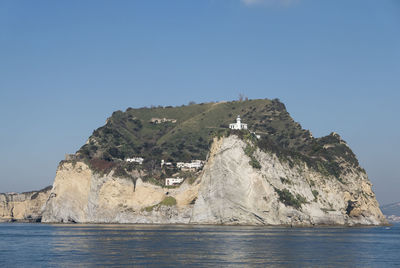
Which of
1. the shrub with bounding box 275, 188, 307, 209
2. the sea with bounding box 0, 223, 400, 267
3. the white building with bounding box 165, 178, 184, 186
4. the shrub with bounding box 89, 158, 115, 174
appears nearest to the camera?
the sea with bounding box 0, 223, 400, 267

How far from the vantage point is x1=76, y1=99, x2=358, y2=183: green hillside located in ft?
447

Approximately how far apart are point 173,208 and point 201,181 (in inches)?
366

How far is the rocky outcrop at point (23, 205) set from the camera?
16388 cm

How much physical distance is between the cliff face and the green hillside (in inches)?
267

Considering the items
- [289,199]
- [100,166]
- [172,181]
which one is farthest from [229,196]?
[100,166]

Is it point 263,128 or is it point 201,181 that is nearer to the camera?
point 201,181

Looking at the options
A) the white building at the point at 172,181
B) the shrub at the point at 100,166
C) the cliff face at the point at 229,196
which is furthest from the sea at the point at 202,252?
the shrub at the point at 100,166

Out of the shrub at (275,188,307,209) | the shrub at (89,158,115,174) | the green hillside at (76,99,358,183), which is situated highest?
the green hillside at (76,99,358,183)

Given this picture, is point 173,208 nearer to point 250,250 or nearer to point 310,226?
point 310,226

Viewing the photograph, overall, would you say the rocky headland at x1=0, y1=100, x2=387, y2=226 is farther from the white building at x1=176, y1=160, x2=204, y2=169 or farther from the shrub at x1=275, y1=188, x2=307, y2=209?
the white building at x1=176, y1=160, x2=204, y2=169

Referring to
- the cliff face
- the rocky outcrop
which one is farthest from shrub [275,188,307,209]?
the rocky outcrop

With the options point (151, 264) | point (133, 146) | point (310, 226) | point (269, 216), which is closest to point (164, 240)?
point (151, 264)

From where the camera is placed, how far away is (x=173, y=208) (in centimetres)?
11244

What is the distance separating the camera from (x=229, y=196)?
99000 mm
